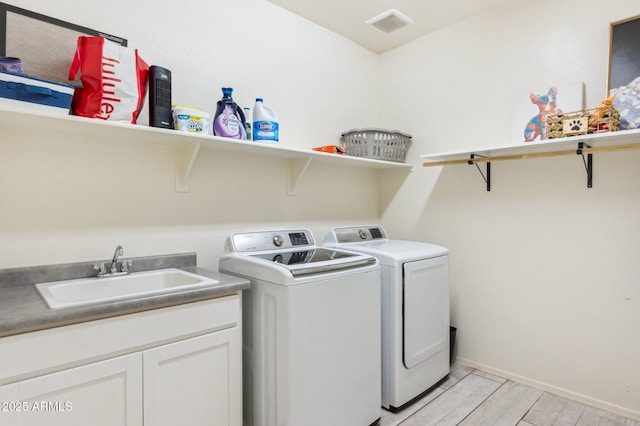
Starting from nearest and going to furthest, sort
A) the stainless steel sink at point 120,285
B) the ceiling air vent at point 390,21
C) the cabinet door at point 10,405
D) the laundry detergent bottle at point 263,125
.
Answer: the cabinet door at point 10,405 < the stainless steel sink at point 120,285 < the laundry detergent bottle at point 263,125 < the ceiling air vent at point 390,21

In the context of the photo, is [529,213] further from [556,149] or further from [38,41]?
[38,41]

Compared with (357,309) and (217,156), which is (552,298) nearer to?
(357,309)

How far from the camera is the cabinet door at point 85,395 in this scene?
42.3 inches

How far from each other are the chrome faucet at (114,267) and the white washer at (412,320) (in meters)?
1.25

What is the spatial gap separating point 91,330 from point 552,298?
8.03 feet

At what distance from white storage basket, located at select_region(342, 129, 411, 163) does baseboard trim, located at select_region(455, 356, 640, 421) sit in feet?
5.27

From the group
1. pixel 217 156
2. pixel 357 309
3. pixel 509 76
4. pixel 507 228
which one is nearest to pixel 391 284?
pixel 357 309

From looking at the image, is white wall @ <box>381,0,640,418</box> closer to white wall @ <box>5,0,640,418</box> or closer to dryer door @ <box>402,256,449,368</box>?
white wall @ <box>5,0,640,418</box>

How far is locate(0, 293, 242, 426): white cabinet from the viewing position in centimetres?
107

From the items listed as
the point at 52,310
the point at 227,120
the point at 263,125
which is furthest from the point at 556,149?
the point at 52,310

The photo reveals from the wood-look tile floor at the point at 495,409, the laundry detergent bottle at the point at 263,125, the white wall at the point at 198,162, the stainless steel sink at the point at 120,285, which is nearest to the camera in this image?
the stainless steel sink at the point at 120,285

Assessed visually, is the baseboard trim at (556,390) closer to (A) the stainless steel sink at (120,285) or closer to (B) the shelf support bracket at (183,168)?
(A) the stainless steel sink at (120,285)

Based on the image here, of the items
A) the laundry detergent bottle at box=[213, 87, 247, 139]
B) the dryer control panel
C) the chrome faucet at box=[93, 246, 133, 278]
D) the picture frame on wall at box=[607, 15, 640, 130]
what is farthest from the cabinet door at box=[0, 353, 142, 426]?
the picture frame on wall at box=[607, 15, 640, 130]

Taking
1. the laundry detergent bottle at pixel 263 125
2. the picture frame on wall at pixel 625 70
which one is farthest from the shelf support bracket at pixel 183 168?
the picture frame on wall at pixel 625 70
